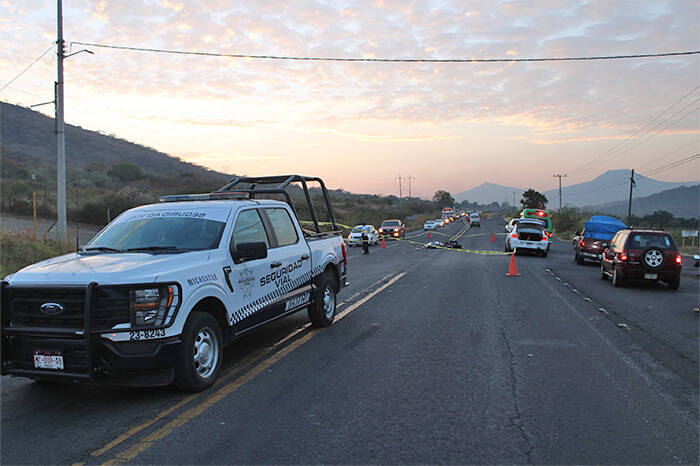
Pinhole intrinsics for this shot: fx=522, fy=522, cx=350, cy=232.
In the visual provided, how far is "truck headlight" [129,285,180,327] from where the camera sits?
15.4 feet

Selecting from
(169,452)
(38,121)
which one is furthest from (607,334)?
(38,121)

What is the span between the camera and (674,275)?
13.6 metres

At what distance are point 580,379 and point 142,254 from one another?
493 centimetres

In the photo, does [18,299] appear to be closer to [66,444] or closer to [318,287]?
[66,444]

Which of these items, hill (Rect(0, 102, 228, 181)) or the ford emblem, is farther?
hill (Rect(0, 102, 228, 181))

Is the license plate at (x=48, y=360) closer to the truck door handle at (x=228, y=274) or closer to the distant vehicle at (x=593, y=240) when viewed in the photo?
the truck door handle at (x=228, y=274)

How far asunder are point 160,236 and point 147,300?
147 cm

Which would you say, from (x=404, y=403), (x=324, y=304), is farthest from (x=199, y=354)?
(x=324, y=304)

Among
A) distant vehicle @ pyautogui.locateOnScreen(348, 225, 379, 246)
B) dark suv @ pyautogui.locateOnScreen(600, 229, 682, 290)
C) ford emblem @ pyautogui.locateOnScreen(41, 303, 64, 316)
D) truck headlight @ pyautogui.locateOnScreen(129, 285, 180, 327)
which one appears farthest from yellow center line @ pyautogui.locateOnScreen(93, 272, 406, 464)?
distant vehicle @ pyautogui.locateOnScreen(348, 225, 379, 246)

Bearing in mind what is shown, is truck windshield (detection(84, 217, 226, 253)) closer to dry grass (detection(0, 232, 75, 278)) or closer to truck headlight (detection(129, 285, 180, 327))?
truck headlight (detection(129, 285, 180, 327))

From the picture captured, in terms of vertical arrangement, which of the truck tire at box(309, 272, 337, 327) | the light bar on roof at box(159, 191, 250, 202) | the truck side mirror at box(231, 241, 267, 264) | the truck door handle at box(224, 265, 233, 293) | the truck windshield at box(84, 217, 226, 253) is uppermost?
the light bar on roof at box(159, 191, 250, 202)

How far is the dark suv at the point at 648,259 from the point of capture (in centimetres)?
1366

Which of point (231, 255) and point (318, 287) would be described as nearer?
point (231, 255)

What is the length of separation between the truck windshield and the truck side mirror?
0.24 m
